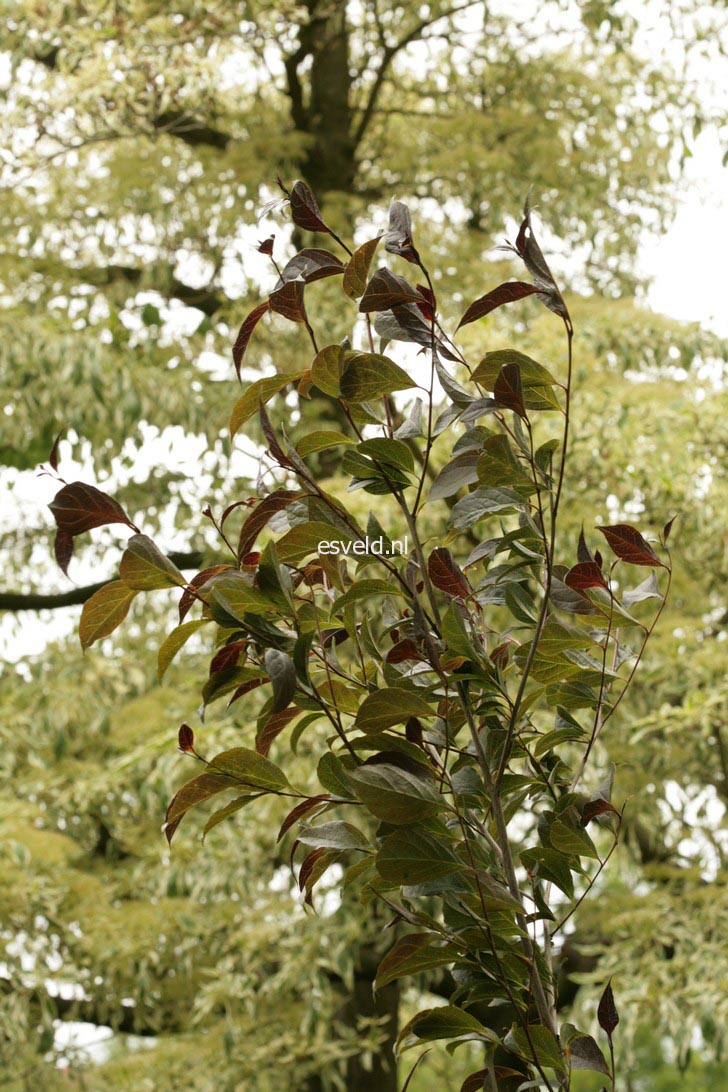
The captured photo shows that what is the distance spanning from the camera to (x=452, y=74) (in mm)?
4320

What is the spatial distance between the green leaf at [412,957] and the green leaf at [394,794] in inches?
4.6

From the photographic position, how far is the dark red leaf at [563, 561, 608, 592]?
2.64ft

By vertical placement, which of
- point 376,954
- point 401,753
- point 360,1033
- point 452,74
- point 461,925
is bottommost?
point 360,1033

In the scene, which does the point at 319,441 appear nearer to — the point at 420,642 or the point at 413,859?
the point at 420,642

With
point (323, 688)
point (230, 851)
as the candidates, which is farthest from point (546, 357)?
point (323, 688)

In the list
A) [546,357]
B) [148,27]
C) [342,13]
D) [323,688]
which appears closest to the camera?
[323,688]

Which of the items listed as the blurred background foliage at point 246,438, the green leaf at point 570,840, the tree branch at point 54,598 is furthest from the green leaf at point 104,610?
the tree branch at point 54,598

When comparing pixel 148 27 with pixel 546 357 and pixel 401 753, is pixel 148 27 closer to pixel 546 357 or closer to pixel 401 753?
pixel 546 357

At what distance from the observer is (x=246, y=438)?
3.25 metres

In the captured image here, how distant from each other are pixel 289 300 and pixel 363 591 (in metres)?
0.20

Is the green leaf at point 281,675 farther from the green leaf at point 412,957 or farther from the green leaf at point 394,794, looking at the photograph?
the green leaf at point 412,957

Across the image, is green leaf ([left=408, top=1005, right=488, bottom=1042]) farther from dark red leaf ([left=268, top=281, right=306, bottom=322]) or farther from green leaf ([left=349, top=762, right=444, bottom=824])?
dark red leaf ([left=268, top=281, right=306, bottom=322])

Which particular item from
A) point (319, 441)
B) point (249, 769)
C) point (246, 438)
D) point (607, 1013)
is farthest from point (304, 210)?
point (246, 438)

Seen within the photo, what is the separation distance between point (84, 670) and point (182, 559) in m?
0.69
